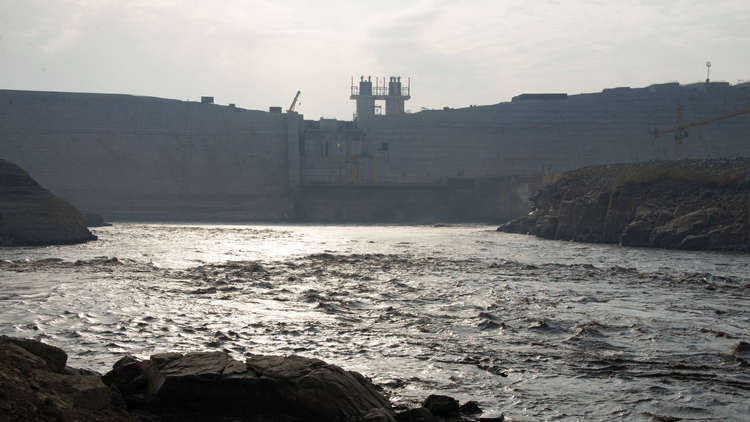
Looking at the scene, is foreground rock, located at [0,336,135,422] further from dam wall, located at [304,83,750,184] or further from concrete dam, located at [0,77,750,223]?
dam wall, located at [304,83,750,184]

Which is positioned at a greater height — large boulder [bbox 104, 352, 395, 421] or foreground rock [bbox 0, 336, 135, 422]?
foreground rock [bbox 0, 336, 135, 422]

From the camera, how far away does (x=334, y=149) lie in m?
62.8

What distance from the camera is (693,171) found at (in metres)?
33.5

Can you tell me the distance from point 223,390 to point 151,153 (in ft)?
186

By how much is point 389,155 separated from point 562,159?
15.7 metres

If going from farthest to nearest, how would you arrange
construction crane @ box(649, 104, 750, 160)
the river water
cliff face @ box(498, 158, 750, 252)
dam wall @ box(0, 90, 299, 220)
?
construction crane @ box(649, 104, 750, 160) < dam wall @ box(0, 90, 299, 220) < cliff face @ box(498, 158, 750, 252) < the river water

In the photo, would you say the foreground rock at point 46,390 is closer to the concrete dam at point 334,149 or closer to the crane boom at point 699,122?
the concrete dam at point 334,149

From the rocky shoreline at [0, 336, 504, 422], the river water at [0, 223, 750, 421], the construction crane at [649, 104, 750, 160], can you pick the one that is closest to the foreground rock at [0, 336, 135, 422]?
the rocky shoreline at [0, 336, 504, 422]

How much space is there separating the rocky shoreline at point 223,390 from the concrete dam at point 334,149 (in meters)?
49.0

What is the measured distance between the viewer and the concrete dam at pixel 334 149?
5906 cm

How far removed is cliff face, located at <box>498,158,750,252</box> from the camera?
28184mm

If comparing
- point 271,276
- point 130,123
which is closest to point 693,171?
point 271,276

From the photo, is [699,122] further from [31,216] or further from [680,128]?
[31,216]

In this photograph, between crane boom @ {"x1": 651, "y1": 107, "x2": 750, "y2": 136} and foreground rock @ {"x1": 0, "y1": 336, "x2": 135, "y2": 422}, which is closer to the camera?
foreground rock @ {"x1": 0, "y1": 336, "x2": 135, "y2": 422}
